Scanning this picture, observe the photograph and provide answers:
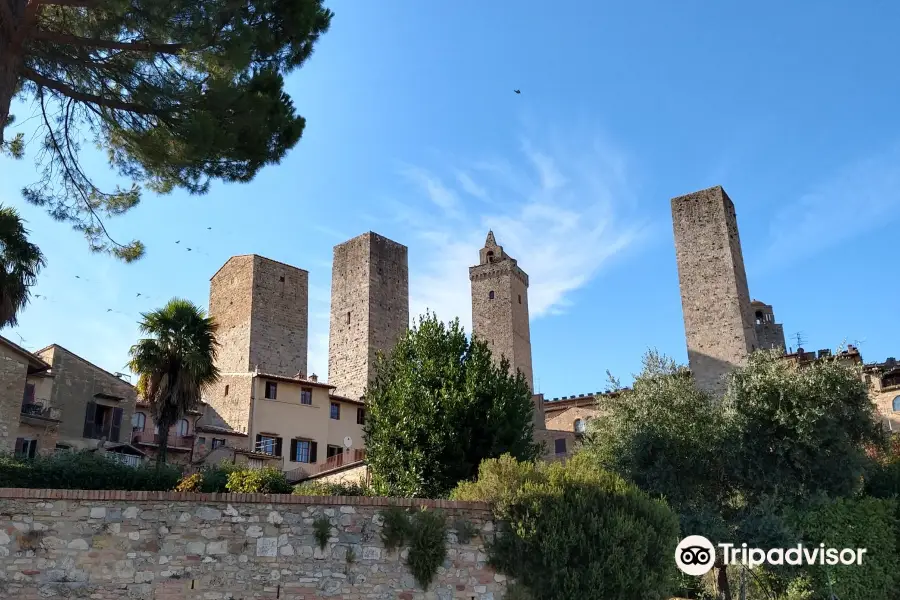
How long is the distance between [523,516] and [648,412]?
23.7 feet

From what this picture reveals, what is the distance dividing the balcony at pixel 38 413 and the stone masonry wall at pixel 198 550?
1348 centimetres

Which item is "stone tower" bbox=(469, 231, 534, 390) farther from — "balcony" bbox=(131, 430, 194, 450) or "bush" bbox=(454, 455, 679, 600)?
"bush" bbox=(454, 455, 679, 600)

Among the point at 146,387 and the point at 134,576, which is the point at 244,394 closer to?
the point at 146,387

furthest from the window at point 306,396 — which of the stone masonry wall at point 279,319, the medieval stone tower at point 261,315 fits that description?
the stone masonry wall at point 279,319

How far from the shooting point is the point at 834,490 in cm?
1664

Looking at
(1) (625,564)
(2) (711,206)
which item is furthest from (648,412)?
(2) (711,206)

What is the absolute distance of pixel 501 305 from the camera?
160 ft

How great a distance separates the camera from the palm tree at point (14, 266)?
1633cm

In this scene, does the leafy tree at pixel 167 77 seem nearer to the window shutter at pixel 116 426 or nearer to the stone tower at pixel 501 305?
the window shutter at pixel 116 426

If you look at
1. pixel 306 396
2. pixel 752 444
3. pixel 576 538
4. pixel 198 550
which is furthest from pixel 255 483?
pixel 306 396

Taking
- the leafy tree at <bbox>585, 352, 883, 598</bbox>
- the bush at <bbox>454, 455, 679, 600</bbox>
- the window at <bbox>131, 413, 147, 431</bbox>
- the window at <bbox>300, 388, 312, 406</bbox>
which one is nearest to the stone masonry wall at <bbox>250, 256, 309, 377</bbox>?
the window at <bbox>300, 388, 312, 406</bbox>

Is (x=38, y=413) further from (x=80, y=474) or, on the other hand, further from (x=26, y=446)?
(x=80, y=474)

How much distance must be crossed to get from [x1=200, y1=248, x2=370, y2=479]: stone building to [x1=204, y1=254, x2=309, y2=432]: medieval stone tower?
47 mm

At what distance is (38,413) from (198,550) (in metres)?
14.9
